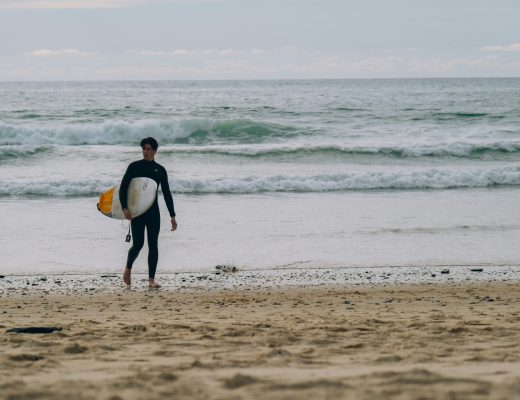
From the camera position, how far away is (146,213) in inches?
319

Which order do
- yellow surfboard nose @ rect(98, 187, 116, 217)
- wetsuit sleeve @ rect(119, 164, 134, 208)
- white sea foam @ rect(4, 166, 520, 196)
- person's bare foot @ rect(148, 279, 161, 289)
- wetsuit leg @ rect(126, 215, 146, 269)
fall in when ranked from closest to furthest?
person's bare foot @ rect(148, 279, 161, 289) < wetsuit sleeve @ rect(119, 164, 134, 208) < wetsuit leg @ rect(126, 215, 146, 269) < yellow surfboard nose @ rect(98, 187, 116, 217) < white sea foam @ rect(4, 166, 520, 196)


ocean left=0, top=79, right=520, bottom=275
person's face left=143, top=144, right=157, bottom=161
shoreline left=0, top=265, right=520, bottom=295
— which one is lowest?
shoreline left=0, top=265, right=520, bottom=295

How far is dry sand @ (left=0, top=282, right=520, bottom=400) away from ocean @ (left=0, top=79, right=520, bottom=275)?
1.59 metres

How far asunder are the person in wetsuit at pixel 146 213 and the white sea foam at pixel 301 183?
748 cm

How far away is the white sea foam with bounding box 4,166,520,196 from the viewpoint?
15555 millimetres

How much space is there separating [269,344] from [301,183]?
1143cm

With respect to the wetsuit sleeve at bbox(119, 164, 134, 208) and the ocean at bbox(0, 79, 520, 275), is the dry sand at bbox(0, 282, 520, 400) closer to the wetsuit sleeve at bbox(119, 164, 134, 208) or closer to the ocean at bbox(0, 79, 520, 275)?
the wetsuit sleeve at bbox(119, 164, 134, 208)

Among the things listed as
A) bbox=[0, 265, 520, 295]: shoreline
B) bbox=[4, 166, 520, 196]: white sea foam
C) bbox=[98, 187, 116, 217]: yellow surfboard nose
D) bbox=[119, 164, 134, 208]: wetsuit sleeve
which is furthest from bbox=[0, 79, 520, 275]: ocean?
bbox=[119, 164, 134, 208]: wetsuit sleeve

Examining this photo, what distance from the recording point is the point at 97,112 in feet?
119

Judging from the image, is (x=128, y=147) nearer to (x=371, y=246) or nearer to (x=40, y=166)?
(x=40, y=166)

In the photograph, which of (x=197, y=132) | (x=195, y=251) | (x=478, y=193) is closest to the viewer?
(x=195, y=251)

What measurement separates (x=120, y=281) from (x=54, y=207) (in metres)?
5.53

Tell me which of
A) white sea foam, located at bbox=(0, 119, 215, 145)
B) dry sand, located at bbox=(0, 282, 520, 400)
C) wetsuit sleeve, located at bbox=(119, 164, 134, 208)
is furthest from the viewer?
white sea foam, located at bbox=(0, 119, 215, 145)

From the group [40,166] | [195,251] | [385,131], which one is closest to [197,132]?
[385,131]
